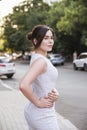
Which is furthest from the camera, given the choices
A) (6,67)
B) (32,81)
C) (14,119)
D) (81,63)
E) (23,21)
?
(23,21)

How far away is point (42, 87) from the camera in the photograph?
4004 millimetres

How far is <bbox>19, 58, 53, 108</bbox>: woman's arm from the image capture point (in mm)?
3844

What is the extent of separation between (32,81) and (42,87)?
0.17 m

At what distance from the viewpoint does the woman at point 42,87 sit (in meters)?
3.92

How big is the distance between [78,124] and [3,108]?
3208 mm

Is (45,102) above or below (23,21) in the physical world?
above

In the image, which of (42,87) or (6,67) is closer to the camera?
(42,87)

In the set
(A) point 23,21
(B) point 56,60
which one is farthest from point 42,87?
(A) point 23,21

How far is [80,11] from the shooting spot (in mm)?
44500

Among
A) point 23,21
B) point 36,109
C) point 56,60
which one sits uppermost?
point 36,109

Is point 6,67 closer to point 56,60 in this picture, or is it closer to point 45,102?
point 56,60

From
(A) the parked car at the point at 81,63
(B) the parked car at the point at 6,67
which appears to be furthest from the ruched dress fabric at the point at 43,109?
(A) the parked car at the point at 81,63

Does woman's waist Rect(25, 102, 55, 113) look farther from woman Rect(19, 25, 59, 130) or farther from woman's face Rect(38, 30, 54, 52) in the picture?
woman's face Rect(38, 30, 54, 52)

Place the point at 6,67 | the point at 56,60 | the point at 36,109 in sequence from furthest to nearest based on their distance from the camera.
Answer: the point at 56,60
the point at 6,67
the point at 36,109
